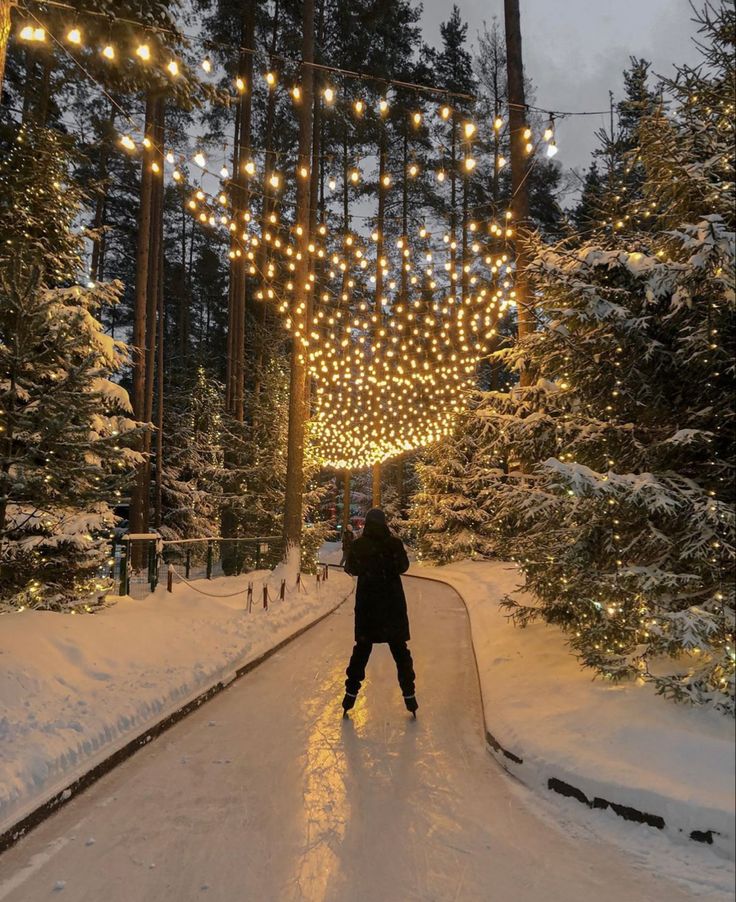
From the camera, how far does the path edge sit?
151 inches

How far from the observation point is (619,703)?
16.0ft

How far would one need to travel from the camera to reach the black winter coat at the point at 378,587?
611 centimetres

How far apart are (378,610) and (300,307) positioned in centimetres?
984

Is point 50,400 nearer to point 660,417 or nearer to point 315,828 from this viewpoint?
point 315,828

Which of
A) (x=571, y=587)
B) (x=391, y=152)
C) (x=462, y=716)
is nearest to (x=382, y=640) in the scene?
(x=462, y=716)

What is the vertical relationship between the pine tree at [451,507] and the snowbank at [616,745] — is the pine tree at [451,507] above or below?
above

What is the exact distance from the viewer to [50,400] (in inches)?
286

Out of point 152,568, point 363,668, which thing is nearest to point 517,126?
point 363,668

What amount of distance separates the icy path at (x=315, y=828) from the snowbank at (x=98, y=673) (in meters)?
0.34

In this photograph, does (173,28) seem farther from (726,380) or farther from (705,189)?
(726,380)

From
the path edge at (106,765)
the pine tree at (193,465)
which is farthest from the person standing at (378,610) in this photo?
the pine tree at (193,465)

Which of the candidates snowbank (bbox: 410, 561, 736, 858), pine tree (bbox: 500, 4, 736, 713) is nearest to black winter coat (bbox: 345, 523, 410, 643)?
snowbank (bbox: 410, 561, 736, 858)

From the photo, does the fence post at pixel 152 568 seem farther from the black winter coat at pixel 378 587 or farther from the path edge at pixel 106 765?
the black winter coat at pixel 378 587

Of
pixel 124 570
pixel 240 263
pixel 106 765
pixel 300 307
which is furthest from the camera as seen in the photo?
pixel 240 263
